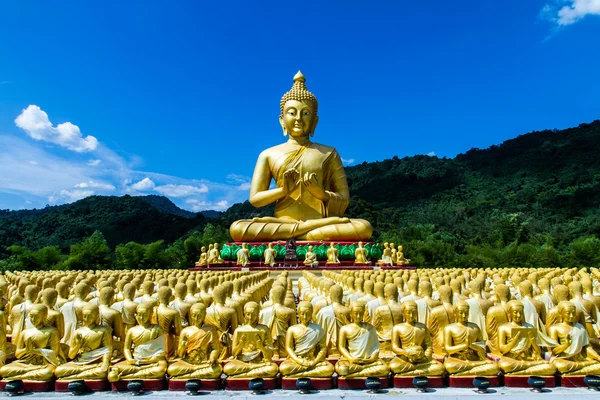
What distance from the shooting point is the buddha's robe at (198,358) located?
4.89m

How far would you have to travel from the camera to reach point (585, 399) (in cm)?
458

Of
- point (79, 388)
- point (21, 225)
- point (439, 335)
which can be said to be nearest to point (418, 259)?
point (439, 335)

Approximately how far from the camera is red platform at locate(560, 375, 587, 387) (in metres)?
4.93

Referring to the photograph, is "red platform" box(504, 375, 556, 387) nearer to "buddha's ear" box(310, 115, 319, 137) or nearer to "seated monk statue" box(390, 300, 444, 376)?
"seated monk statue" box(390, 300, 444, 376)

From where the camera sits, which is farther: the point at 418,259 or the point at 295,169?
the point at 418,259

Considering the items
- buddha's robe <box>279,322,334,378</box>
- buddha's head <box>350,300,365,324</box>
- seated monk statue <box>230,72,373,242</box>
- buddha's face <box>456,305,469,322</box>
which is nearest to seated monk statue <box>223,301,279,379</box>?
buddha's robe <box>279,322,334,378</box>

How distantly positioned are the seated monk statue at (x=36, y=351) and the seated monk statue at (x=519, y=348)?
450 cm

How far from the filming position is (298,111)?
2052cm

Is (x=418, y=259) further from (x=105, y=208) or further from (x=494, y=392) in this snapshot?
(x=105, y=208)

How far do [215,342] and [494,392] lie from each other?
2750 mm

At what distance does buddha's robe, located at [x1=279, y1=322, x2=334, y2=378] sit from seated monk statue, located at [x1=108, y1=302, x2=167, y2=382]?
4.04 ft

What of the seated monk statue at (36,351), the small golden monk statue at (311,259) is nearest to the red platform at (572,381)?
the seated monk statue at (36,351)

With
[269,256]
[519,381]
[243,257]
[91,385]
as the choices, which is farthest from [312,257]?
[91,385]

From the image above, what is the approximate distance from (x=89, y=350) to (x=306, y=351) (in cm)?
221
